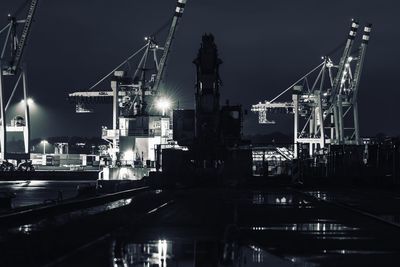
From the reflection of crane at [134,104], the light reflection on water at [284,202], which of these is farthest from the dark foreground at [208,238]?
the reflection of crane at [134,104]

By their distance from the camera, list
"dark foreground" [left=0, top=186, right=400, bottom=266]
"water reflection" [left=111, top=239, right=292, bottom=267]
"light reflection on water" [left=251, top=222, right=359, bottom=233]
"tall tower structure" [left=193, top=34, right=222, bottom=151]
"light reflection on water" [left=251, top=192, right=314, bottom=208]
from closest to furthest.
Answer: "water reflection" [left=111, top=239, right=292, bottom=267], "dark foreground" [left=0, top=186, right=400, bottom=266], "light reflection on water" [left=251, top=222, right=359, bottom=233], "light reflection on water" [left=251, top=192, right=314, bottom=208], "tall tower structure" [left=193, top=34, right=222, bottom=151]

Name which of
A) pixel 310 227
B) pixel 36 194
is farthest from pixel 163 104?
pixel 310 227

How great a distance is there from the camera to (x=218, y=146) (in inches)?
2074

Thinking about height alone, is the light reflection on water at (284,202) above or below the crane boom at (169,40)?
below

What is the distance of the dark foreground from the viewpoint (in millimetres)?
13906

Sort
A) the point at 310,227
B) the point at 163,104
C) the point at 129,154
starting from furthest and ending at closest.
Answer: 1. the point at 163,104
2. the point at 129,154
3. the point at 310,227

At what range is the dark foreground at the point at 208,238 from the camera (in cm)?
1391

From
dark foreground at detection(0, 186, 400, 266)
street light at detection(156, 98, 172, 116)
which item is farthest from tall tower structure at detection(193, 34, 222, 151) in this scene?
street light at detection(156, 98, 172, 116)

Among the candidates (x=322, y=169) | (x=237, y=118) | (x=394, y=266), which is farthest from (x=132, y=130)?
(x=394, y=266)

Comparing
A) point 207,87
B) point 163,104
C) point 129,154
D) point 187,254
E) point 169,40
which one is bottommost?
point 187,254

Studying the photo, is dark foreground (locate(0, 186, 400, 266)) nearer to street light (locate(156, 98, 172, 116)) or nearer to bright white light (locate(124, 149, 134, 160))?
bright white light (locate(124, 149, 134, 160))

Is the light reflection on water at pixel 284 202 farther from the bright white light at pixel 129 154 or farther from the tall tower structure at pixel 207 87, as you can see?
the bright white light at pixel 129 154

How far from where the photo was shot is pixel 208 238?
18.0 metres

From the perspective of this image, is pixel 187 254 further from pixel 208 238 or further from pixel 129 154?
pixel 129 154
